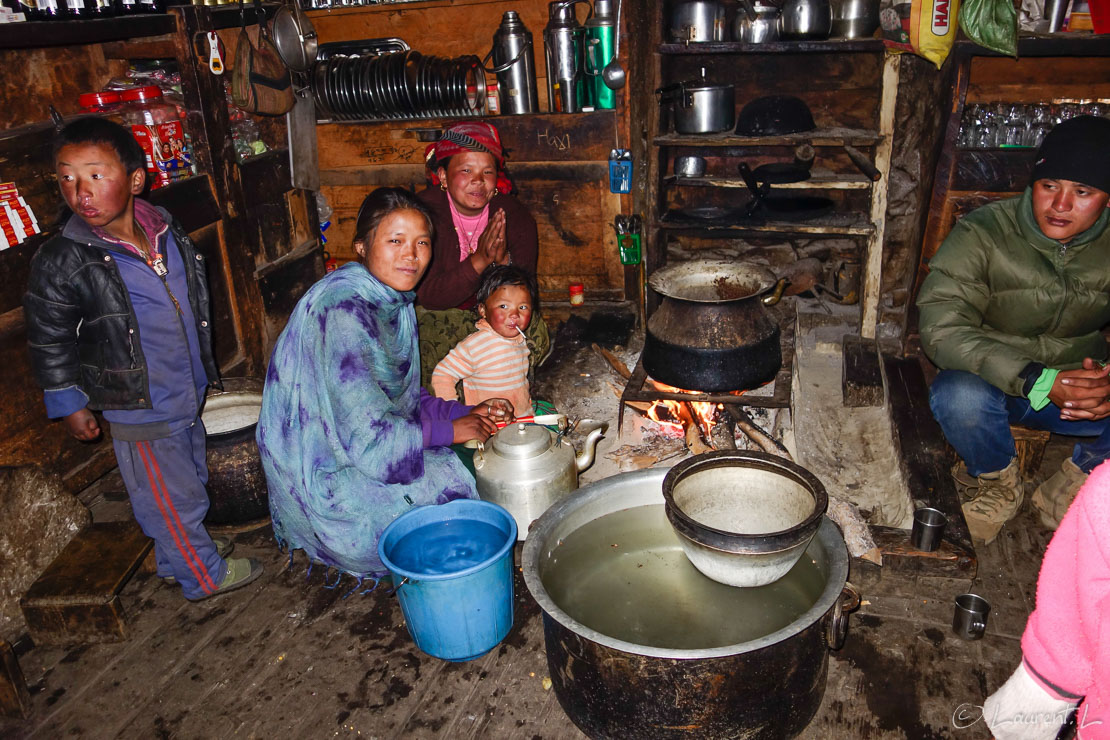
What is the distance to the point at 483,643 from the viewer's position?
2.97 metres

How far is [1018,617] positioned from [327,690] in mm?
3013

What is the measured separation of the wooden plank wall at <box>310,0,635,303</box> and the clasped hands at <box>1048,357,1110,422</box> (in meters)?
3.62

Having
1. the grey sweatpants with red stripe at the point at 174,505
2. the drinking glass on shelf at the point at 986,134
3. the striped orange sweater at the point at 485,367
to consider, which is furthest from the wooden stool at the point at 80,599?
the drinking glass on shelf at the point at 986,134

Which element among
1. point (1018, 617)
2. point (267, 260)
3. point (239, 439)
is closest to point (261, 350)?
point (267, 260)

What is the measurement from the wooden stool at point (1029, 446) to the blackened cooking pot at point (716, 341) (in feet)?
4.41

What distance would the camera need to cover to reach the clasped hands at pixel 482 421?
337 cm

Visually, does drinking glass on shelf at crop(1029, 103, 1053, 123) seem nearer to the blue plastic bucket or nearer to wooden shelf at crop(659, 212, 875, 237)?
wooden shelf at crop(659, 212, 875, 237)

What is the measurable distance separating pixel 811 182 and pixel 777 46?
1068 millimetres

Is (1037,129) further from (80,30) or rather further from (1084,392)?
(80,30)

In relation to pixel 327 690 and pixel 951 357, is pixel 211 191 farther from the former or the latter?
pixel 951 357

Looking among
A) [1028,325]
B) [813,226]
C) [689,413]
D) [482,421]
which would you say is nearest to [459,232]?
[482,421]

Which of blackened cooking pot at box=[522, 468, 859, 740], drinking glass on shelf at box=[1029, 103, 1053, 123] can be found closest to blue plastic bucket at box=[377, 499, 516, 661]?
blackened cooking pot at box=[522, 468, 859, 740]

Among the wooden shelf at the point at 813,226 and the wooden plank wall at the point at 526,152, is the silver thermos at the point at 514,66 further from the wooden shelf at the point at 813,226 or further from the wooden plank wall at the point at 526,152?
the wooden shelf at the point at 813,226

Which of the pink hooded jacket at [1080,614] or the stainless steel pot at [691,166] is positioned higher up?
the stainless steel pot at [691,166]
